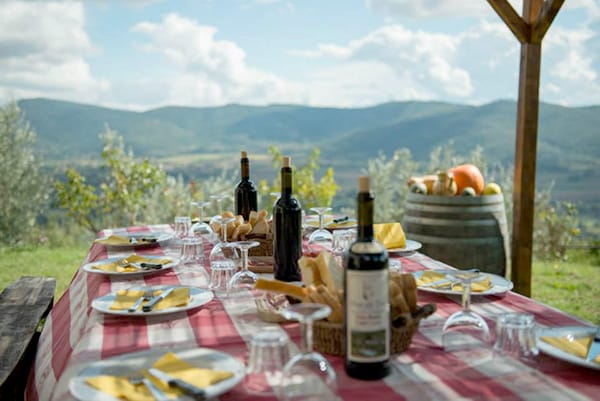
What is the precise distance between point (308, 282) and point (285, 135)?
38.8 feet

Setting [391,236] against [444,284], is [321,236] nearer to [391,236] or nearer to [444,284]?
[391,236]

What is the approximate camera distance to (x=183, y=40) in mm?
11617

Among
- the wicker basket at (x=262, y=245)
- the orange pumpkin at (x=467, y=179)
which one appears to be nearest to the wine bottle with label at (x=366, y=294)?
the wicker basket at (x=262, y=245)

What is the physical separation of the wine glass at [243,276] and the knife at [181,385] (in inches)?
24.0

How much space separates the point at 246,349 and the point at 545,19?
2820 mm

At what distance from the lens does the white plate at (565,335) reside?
3.45 ft

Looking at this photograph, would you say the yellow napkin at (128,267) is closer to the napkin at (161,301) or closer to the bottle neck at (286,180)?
the napkin at (161,301)

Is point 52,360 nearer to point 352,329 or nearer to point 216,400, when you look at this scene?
point 216,400

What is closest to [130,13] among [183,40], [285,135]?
[183,40]

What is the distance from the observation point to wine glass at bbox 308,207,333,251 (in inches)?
85.4

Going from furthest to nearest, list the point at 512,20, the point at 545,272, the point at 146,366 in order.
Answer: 1. the point at 545,272
2. the point at 512,20
3. the point at 146,366

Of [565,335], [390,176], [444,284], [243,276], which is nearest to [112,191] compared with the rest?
[390,176]

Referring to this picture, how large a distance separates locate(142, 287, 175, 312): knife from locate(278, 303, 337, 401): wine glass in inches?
21.2

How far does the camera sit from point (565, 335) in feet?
3.91
